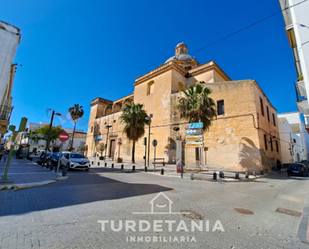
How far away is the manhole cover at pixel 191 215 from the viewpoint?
158 inches

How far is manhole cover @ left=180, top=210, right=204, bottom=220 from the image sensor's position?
158 inches

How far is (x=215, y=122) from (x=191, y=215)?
17860 millimetres

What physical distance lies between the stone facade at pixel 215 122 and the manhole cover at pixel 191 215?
10.5 meters

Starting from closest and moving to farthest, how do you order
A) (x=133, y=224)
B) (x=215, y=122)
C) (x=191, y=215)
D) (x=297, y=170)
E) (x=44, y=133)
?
(x=133, y=224), (x=191, y=215), (x=297, y=170), (x=215, y=122), (x=44, y=133)

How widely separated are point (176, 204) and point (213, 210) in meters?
1.13

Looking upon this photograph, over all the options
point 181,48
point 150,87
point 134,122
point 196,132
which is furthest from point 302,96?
point 181,48

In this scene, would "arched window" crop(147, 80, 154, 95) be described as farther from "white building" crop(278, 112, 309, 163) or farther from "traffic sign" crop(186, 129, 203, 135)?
"white building" crop(278, 112, 309, 163)

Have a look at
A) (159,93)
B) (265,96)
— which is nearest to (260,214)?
(265,96)

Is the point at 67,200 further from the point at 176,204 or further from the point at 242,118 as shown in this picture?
the point at 242,118

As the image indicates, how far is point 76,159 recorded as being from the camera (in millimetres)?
13648

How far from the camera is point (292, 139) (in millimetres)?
34938

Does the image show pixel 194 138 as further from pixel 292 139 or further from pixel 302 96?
pixel 292 139

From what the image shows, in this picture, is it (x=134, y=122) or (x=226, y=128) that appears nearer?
(x=226, y=128)

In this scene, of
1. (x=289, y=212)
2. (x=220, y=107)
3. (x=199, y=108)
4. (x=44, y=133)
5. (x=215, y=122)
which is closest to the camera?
(x=289, y=212)
